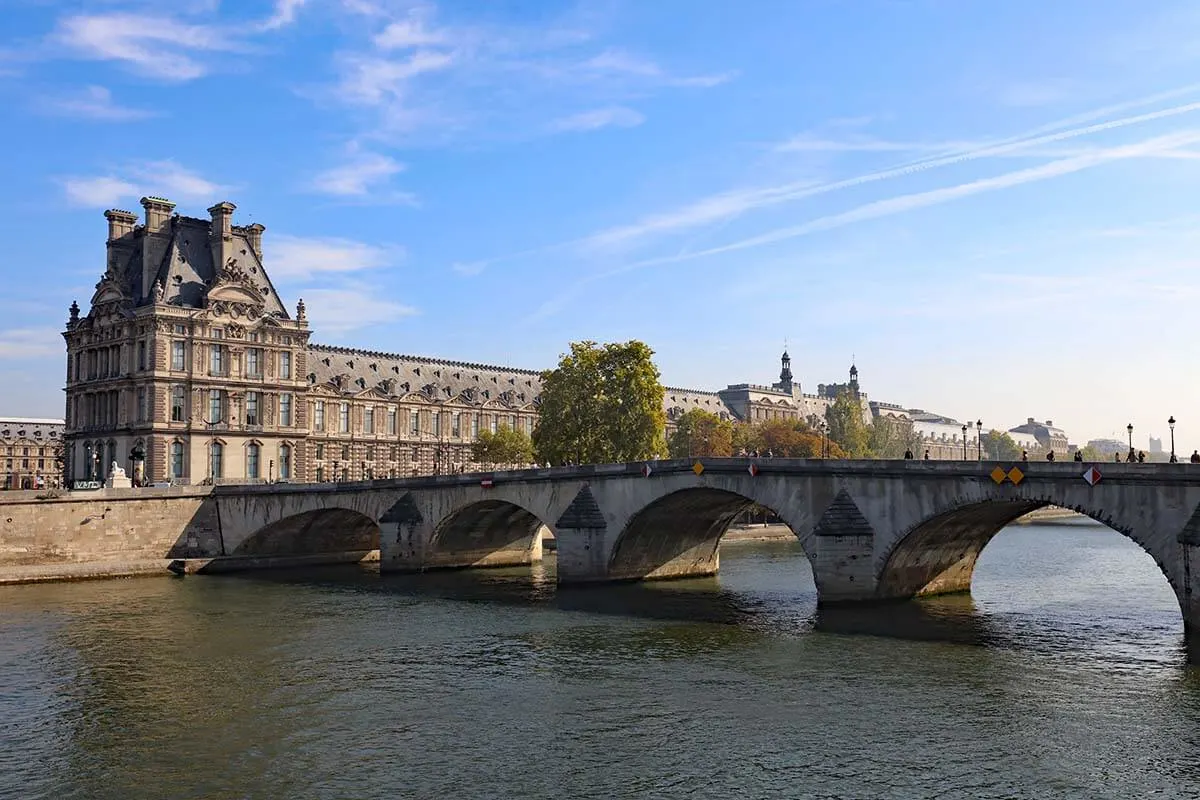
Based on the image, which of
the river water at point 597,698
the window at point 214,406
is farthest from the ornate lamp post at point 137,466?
the river water at point 597,698

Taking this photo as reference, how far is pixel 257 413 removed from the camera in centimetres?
10650

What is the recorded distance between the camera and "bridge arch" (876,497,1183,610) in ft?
172

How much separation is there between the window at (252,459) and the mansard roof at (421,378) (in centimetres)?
2553

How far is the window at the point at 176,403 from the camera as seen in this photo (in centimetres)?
10075

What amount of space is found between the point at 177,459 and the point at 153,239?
19.9m

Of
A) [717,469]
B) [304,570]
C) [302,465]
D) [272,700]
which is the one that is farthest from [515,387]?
[272,700]

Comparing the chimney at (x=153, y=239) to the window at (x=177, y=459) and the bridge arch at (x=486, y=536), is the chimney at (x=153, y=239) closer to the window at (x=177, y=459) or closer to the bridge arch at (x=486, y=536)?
the window at (x=177, y=459)

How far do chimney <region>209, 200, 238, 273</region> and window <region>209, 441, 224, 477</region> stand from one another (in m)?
15.8

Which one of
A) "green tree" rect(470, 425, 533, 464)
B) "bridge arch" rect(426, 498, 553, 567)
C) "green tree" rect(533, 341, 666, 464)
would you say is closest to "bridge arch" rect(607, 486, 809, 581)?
"bridge arch" rect(426, 498, 553, 567)

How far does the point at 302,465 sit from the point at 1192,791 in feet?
303

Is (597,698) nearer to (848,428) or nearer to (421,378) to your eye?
(421,378)

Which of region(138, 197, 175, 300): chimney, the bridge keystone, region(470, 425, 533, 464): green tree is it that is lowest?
the bridge keystone

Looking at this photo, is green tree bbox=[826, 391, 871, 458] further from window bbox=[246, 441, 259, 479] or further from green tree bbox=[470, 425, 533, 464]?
window bbox=[246, 441, 259, 479]

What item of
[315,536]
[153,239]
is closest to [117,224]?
[153,239]
